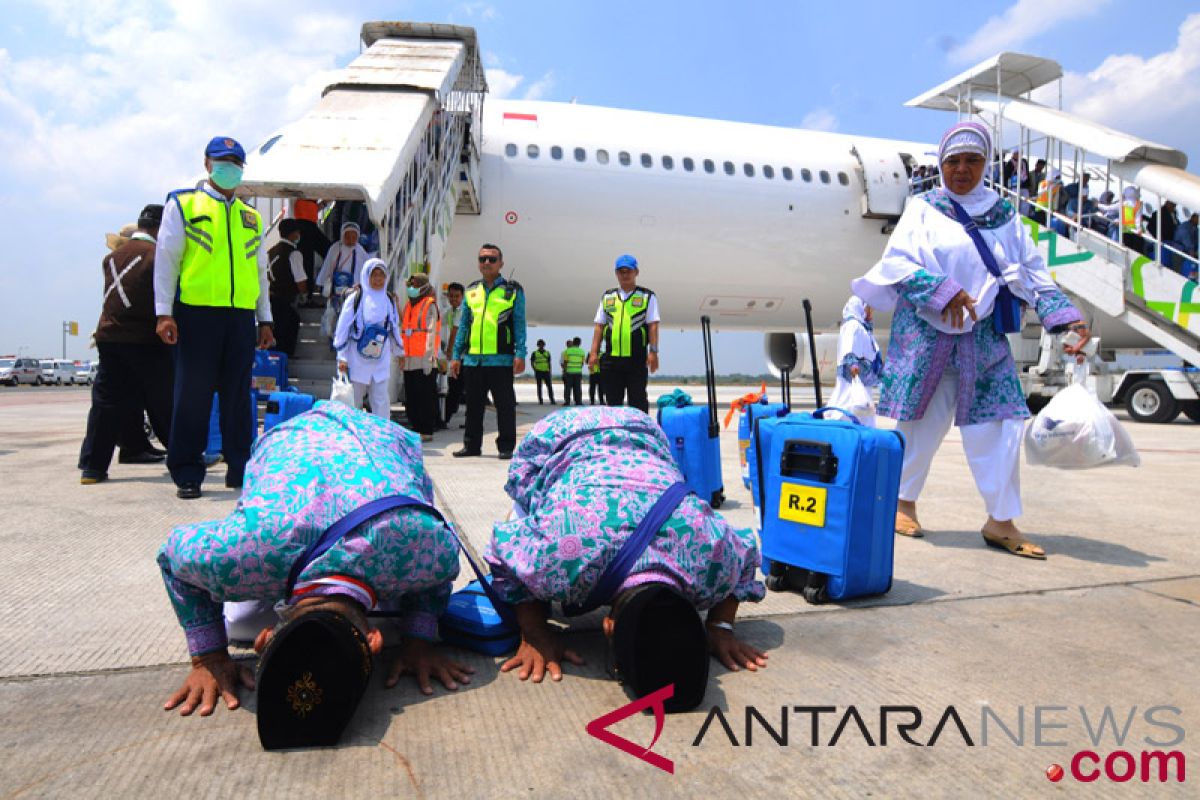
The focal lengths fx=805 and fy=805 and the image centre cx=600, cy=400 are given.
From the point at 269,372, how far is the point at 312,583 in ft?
16.2

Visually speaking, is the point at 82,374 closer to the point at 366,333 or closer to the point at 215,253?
the point at 366,333

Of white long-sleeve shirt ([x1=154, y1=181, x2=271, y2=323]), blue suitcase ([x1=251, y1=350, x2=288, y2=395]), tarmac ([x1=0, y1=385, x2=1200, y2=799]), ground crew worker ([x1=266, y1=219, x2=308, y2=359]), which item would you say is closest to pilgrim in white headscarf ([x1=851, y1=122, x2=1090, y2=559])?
tarmac ([x1=0, y1=385, x2=1200, y2=799])

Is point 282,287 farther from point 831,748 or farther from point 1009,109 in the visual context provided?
point 1009,109

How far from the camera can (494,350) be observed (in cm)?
599

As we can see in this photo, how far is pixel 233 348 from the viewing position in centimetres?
424

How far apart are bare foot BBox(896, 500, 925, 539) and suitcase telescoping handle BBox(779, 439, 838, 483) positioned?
1.13 metres

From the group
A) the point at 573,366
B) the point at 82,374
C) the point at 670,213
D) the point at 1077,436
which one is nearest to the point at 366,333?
the point at 1077,436

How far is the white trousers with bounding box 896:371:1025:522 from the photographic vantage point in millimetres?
3365

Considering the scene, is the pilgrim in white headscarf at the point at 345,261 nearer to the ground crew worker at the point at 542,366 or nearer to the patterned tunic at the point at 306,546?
the patterned tunic at the point at 306,546

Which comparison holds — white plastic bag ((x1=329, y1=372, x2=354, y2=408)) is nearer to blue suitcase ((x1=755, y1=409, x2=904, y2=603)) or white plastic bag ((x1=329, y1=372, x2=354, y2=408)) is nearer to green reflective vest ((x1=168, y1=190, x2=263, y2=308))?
green reflective vest ((x1=168, y1=190, x2=263, y2=308))

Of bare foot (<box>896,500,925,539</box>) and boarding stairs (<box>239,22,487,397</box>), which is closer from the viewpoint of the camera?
bare foot (<box>896,500,925,539</box>)

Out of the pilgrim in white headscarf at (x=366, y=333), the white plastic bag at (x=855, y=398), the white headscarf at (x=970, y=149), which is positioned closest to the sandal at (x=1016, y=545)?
the white headscarf at (x=970, y=149)

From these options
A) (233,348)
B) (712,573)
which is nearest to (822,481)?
(712,573)

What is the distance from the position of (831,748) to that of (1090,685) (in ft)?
2.46
